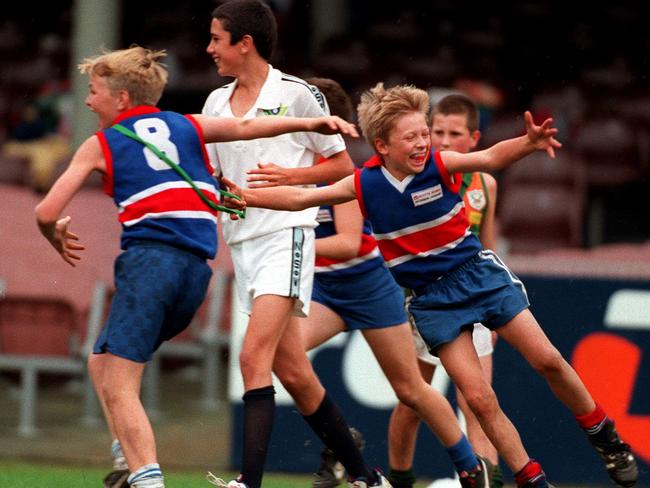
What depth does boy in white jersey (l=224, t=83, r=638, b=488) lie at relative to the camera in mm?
6238

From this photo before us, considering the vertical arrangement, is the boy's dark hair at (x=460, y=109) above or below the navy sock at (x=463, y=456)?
above

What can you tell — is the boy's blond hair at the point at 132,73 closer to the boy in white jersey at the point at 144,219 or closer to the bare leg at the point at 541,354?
the boy in white jersey at the point at 144,219

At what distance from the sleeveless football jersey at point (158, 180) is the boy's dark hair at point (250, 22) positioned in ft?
2.01

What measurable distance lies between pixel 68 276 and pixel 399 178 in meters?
5.33

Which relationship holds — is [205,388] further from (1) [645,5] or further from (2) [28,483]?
(1) [645,5]

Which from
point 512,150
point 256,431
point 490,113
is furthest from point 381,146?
point 490,113

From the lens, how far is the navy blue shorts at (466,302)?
6289mm

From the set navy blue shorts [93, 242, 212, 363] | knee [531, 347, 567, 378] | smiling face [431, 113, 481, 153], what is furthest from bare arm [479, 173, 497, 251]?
navy blue shorts [93, 242, 212, 363]

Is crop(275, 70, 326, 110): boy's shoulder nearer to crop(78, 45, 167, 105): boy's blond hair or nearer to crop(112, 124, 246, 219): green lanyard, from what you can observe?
crop(78, 45, 167, 105): boy's blond hair

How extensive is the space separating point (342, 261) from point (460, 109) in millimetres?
922

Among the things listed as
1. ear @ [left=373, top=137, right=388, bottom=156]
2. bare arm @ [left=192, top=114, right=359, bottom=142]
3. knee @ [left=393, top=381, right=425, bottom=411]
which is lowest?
knee @ [left=393, top=381, right=425, bottom=411]

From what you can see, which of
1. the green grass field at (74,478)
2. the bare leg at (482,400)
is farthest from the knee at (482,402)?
the green grass field at (74,478)

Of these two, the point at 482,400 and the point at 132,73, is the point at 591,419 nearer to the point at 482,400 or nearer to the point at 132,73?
the point at 482,400

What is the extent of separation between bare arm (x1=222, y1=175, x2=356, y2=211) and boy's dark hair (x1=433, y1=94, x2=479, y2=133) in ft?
4.15
